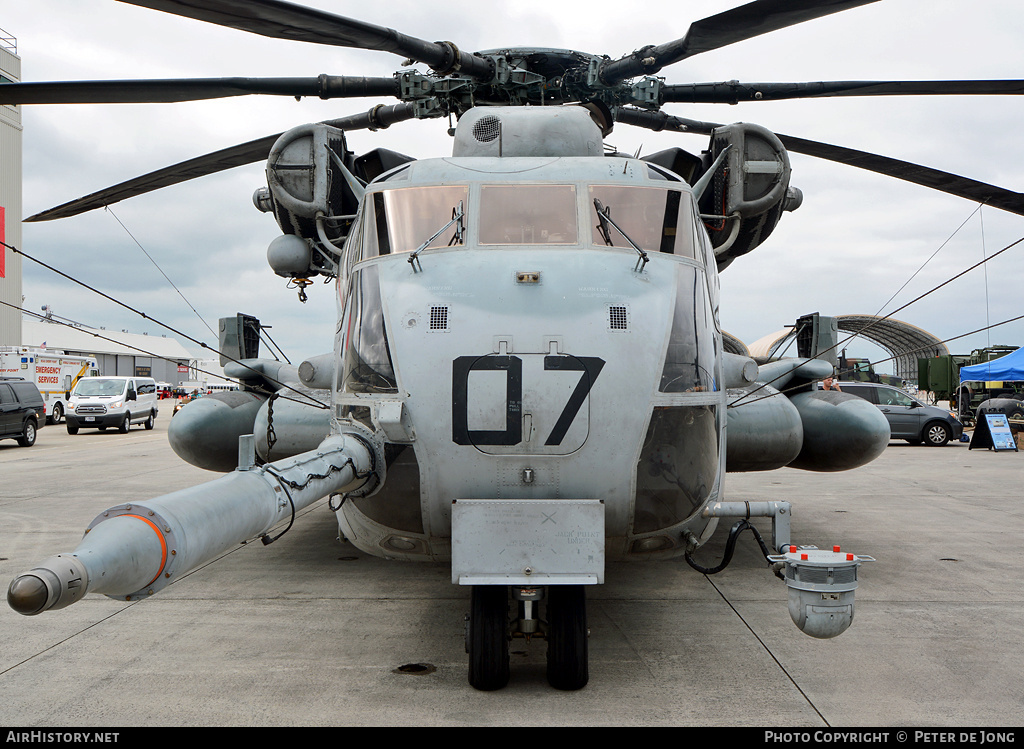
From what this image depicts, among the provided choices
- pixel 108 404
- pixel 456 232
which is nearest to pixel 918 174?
pixel 456 232

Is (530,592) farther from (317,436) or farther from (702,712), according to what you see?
(317,436)

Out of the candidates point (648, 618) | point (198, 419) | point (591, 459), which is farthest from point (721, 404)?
point (198, 419)

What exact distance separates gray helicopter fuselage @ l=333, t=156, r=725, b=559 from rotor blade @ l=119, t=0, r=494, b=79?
0.98m

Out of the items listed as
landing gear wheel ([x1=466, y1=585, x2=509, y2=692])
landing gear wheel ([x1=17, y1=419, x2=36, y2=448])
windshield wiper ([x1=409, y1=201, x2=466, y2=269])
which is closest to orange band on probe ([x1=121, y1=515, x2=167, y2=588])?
landing gear wheel ([x1=466, y1=585, x2=509, y2=692])

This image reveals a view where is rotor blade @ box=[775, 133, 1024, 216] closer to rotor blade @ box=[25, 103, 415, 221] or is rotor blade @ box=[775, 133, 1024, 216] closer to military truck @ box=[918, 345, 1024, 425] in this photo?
rotor blade @ box=[25, 103, 415, 221]

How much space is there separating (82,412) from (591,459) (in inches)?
981

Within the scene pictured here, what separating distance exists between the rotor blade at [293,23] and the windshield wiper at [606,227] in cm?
179

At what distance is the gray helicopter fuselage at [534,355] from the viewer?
3477 mm

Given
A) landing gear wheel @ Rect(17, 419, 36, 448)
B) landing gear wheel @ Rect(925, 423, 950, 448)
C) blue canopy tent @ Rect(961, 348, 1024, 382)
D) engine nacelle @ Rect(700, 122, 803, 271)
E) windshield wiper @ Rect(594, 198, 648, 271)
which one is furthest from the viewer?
blue canopy tent @ Rect(961, 348, 1024, 382)

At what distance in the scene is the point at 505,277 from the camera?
12.6 ft

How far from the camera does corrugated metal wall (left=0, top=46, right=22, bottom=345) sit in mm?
32594

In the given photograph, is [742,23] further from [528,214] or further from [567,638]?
[567,638]

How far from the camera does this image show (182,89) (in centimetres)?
536

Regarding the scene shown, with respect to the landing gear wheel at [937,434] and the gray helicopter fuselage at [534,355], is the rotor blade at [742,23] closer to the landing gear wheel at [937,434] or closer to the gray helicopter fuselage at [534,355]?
the gray helicopter fuselage at [534,355]
